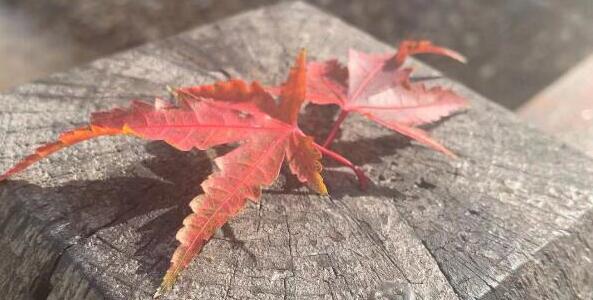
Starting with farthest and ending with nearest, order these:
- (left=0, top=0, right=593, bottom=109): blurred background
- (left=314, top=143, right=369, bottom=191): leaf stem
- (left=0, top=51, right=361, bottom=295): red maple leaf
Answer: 1. (left=0, top=0, right=593, bottom=109): blurred background
2. (left=314, top=143, right=369, bottom=191): leaf stem
3. (left=0, top=51, right=361, bottom=295): red maple leaf

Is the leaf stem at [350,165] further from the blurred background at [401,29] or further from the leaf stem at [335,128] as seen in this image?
the blurred background at [401,29]

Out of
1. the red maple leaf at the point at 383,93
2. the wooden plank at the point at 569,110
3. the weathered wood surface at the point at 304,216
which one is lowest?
the weathered wood surface at the point at 304,216

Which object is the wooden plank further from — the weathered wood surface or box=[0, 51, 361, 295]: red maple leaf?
box=[0, 51, 361, 295]: red maple leaf

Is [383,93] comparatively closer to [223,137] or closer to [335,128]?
[335,128]

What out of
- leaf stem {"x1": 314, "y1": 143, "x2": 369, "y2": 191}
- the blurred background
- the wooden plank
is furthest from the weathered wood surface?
the blurred background

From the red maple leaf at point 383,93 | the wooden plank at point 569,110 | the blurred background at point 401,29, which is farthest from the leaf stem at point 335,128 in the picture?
the blurred background at point 401,29

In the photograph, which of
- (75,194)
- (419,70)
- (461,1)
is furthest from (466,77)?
(75,194)
